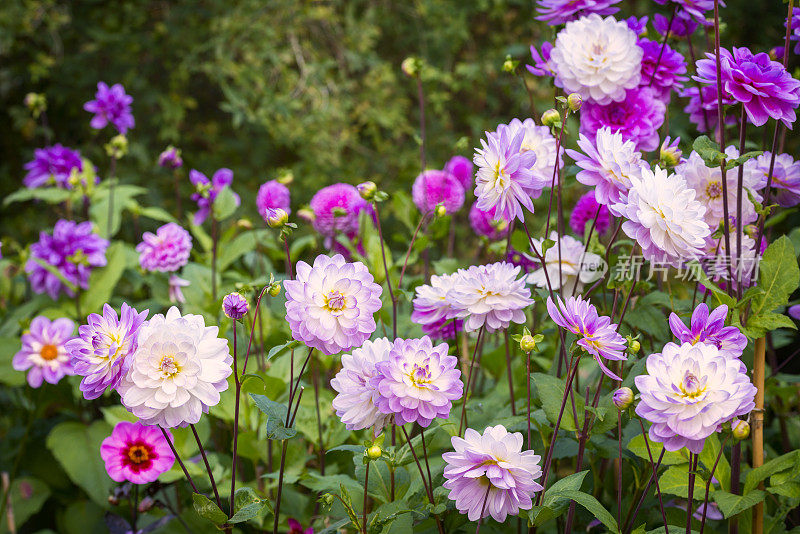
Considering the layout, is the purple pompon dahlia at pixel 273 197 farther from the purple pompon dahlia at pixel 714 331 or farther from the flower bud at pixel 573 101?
the purple pompon dahlia at pixel 714 331

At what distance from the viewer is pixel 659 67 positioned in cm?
98

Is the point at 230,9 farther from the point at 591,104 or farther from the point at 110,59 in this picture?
the point at 591,104

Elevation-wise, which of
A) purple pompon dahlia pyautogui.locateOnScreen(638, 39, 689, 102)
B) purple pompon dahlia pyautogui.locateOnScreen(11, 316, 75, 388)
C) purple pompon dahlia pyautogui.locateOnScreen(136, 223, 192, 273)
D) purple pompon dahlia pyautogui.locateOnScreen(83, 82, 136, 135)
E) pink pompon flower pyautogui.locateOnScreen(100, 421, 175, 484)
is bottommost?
purple pompon dahlia pyautogui.locateOnScreen(11, 316, 75, 388)

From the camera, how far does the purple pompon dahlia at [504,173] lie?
2.40ft

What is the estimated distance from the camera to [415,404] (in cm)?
67

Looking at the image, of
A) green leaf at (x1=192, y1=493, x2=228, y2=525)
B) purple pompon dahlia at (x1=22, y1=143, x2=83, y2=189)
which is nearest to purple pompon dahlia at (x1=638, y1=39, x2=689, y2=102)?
green leaf at (x1=192, y1=493, x2=228, y2=525)

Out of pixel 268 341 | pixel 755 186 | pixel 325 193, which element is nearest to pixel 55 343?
pixel 268 341

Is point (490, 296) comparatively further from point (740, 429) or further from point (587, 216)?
point (587, 216)

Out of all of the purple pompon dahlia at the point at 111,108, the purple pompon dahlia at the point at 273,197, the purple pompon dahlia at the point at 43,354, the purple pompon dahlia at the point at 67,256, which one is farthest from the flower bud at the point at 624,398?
the purple pompon dahlia at the point at 111,108

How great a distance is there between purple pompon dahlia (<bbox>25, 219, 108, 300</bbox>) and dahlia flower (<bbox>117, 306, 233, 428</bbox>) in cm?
82

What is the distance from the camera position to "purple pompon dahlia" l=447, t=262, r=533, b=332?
759 millimetres

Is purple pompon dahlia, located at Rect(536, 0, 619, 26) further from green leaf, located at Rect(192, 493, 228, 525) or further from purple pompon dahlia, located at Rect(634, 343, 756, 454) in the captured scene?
green leaf, located at Rect(192, 493, 228, 525)

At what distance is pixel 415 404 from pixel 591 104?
1.69 feet

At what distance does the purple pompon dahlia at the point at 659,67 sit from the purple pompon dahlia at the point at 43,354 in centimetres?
107
